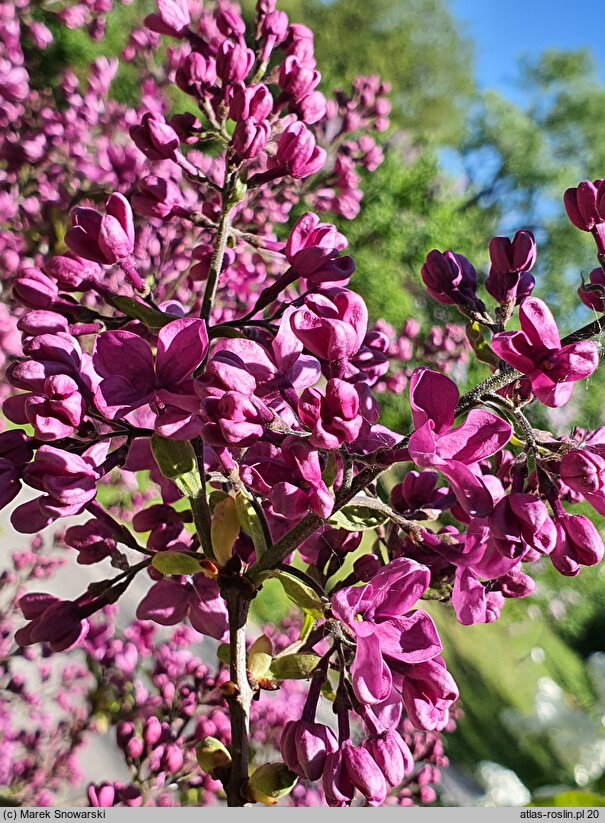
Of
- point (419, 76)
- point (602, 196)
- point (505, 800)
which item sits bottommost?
point (505, 800)

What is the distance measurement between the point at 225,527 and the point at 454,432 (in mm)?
167

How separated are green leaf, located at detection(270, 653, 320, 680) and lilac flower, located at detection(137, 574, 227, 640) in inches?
2.9

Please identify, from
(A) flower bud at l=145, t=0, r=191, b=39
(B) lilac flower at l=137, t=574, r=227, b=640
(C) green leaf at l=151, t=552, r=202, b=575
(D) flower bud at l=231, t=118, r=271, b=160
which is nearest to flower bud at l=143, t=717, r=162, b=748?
(B) lilac flower at l=137, t=574, r=227, b=640

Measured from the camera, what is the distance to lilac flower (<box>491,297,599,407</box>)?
35 cm

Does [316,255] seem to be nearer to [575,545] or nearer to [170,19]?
[575,545]

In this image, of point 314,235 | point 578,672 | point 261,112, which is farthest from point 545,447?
point 578,672

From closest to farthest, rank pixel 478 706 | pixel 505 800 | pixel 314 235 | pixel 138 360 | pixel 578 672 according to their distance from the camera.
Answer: pixel 138 360, pixel 314 235, pixel 505 800, pixel 478 706, pixel 578 672

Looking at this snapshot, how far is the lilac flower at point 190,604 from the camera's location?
50cm

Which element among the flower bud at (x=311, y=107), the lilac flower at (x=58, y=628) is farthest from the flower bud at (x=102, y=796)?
the flower bud at (x=311, y=107)

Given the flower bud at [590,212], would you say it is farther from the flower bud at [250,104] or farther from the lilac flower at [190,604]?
the lilac flower at [190,604]

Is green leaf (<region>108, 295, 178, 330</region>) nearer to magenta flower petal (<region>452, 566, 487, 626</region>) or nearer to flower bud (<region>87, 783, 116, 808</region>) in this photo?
magenta flower petal (<region>452, 566, 487, 626</region>)

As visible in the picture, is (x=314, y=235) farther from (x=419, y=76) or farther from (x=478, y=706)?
(x=419, y=76)

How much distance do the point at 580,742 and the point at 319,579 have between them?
5.24ft

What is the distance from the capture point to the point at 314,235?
18.8 inches
